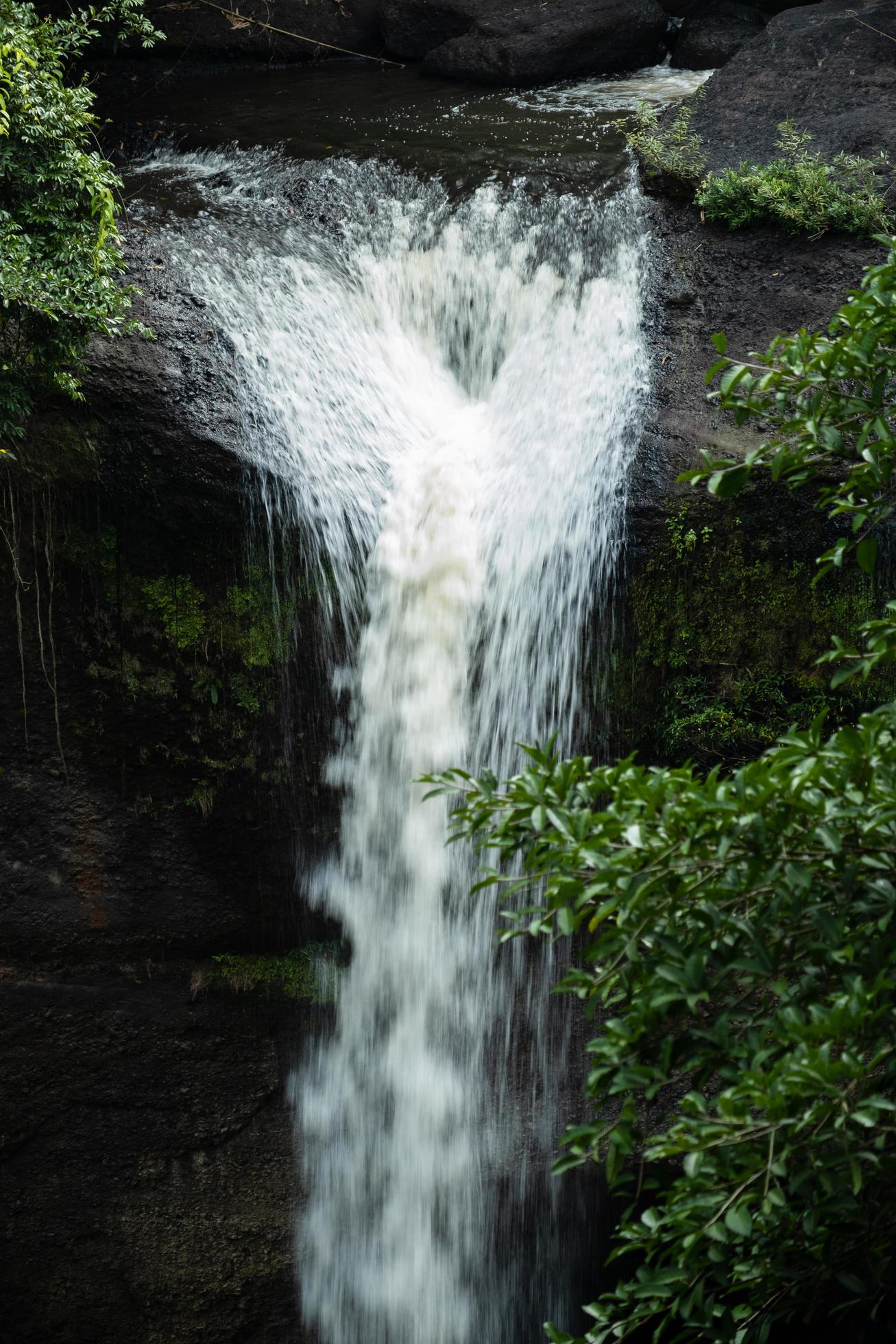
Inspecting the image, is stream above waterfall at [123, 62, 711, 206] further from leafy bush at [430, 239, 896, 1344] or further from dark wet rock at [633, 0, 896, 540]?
leafy bush at [430, 239, 896, 1344]

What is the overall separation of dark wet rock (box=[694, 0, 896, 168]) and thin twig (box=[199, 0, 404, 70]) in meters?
3.66

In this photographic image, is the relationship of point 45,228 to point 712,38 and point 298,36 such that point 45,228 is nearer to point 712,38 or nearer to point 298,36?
point 298,36

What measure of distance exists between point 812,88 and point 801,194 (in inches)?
66.1

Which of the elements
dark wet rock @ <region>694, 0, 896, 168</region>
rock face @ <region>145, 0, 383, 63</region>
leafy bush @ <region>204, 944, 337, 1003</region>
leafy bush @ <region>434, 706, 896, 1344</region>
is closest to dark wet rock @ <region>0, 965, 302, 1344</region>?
leafy bush @ <region>204, 944, 337, 1003</region>

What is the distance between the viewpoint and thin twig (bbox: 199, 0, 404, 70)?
10633mm

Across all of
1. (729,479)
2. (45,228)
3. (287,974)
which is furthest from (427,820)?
(45,228)

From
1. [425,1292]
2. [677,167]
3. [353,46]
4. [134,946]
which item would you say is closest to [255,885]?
[134,946]

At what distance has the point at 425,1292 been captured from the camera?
5.80 m

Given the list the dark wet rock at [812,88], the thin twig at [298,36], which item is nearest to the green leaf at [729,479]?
the dark wet rock at [812,88]

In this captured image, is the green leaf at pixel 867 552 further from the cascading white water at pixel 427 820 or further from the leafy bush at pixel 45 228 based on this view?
the leafy bush at pixel 45 228

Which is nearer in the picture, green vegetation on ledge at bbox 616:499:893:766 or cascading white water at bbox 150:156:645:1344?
green vegetation on ledge at bbox 616:499:893:766

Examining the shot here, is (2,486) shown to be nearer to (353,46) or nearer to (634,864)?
(634,864)

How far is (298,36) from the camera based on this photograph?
10.8 meters

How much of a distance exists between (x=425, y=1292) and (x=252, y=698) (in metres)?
3.07
